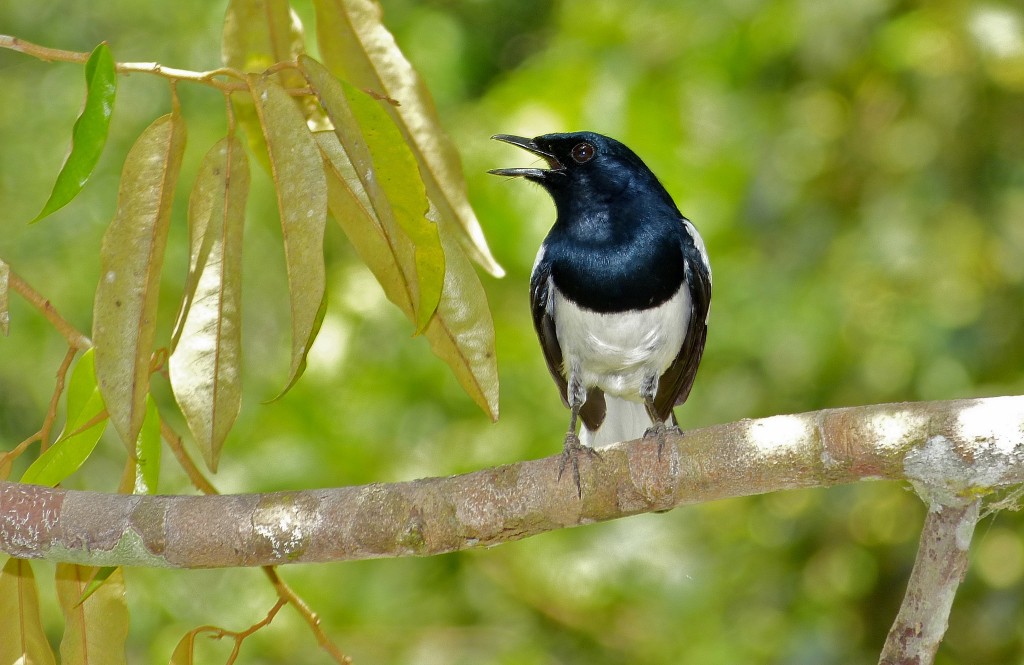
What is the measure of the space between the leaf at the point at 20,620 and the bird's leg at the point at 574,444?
1120 millimetres

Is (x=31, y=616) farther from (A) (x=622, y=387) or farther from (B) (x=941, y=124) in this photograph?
(B) (x=941, y=124)

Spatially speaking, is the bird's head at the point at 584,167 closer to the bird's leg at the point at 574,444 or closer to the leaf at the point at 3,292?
the bird's leg at the point at 574,444

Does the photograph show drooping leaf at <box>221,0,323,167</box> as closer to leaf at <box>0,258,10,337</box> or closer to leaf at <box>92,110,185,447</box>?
leaf at <box>92,110,185,447</box>

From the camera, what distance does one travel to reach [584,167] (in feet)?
12.3

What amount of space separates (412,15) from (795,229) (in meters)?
2.30

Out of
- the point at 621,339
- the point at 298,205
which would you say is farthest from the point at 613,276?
the point at 298,205

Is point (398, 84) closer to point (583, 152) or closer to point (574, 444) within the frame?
point (574, 444)

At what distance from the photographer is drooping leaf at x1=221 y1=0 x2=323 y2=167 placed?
282 centimetres

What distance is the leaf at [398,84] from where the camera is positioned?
8.68 feet

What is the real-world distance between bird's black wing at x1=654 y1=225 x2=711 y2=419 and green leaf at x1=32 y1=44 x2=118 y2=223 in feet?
6.84

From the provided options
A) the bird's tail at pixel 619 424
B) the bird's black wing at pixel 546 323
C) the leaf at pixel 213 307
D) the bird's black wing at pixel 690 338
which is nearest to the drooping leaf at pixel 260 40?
the leaf at pixel 213 307

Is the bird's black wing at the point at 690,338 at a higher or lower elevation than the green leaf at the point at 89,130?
lower

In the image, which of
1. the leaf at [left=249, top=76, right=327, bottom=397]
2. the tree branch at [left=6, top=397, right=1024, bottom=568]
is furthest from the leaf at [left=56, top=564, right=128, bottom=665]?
the leaf at [left=249, top=76, right=327, bottom=397]

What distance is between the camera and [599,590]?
4.82 m
